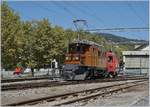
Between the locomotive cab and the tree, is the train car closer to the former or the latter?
the locomotive cab

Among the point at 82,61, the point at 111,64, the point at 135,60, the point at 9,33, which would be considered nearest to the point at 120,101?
the point at 82,61

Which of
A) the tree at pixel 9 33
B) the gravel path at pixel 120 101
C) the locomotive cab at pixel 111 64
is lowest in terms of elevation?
the gravel path at pixel 120 101

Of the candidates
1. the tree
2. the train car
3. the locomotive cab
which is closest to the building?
the locomotive cab

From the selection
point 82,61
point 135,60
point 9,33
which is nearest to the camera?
point 82,61

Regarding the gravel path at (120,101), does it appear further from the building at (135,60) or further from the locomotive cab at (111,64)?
the building at (135,60)

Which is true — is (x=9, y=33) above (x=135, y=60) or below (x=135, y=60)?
above

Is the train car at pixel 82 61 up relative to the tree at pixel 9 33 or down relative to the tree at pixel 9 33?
down

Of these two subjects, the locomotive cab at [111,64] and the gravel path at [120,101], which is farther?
the locomotive cab at [111,64]

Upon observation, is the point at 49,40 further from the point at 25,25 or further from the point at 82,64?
the point at 82,64

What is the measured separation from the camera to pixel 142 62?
8669cm

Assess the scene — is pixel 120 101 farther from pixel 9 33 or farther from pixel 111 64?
pixel 9 33

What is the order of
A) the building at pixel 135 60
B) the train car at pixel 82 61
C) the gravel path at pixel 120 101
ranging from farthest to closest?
the building at pixel 135 60 < the train car at pixel 82 61 < the gravel path at pixel 120 101

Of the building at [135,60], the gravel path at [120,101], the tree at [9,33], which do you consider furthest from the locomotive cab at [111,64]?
the building at [135,60]

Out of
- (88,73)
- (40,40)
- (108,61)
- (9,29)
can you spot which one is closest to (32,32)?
(40,40)
